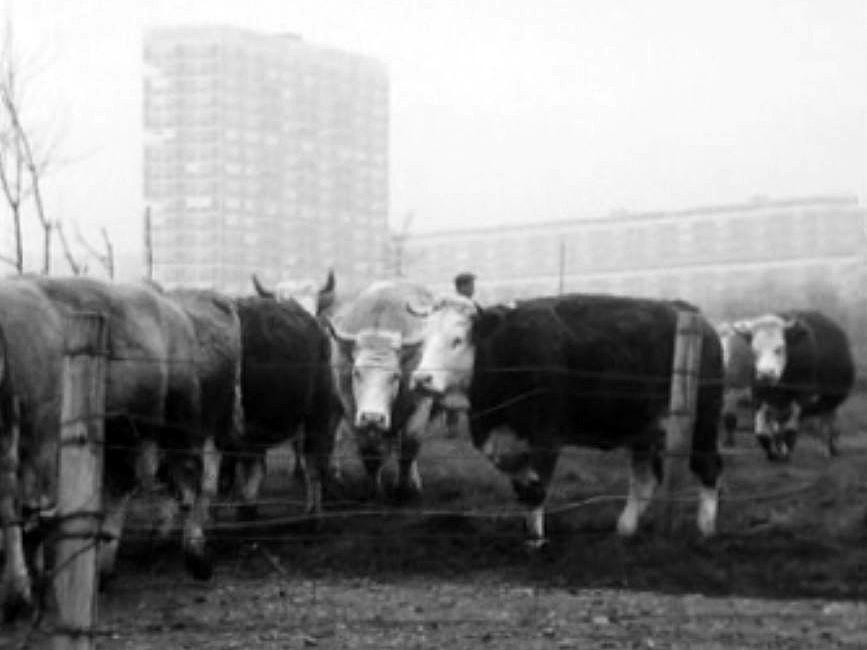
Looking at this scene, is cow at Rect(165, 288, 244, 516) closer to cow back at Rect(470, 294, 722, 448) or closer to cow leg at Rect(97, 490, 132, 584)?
cow leg at Rect(97, 490, 132, 584)

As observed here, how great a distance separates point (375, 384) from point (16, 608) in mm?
4663

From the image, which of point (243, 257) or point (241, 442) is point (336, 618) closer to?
point (241, 442)

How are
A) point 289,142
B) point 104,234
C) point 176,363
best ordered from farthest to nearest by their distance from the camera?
1. point 289,142
2. point 104,234
3. point 176,363

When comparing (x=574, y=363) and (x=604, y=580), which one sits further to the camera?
(x=574, y=363)

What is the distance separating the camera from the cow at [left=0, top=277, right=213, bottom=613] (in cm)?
814

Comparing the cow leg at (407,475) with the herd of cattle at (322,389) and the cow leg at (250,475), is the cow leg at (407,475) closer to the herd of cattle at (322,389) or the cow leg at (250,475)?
the herd of cattle at (322,389)

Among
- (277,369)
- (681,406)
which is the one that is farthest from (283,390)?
(681,406)

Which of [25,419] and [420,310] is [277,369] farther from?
[25,419]

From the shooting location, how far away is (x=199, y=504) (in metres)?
9.69

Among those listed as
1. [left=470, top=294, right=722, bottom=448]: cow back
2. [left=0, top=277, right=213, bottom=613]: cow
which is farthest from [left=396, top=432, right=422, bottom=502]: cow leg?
[left=0, top=277, right=213, bottom=613]: cow

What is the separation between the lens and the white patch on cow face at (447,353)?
11.3m

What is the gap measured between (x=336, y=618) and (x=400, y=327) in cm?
497

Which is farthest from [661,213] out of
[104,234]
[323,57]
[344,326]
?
[344,326]

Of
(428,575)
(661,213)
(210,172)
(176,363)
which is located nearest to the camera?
(176,363)
